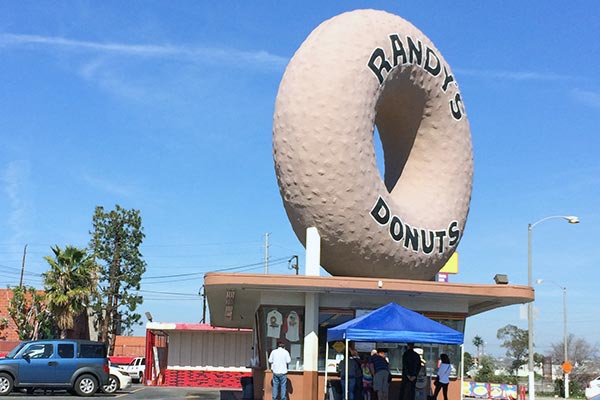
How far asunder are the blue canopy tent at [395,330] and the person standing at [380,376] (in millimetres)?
692

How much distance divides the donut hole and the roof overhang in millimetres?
3338

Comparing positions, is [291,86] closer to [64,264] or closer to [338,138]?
[338,138]

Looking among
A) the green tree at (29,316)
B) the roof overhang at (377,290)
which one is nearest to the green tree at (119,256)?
the green tree at (29,316)

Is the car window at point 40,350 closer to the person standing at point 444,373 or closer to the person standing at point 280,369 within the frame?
the person standing at point 280,369

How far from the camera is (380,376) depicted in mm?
15398

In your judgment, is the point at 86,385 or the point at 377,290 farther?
the point at 86,385

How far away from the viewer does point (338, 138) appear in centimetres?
1578

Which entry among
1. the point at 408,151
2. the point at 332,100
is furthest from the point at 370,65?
the point at 408,151

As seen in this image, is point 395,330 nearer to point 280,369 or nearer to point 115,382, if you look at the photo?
point 280,369

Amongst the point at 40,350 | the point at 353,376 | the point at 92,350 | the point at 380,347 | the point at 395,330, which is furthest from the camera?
the point at 92,350

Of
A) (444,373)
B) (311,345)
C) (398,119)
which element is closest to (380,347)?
(444,373)

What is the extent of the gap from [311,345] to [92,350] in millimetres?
9035

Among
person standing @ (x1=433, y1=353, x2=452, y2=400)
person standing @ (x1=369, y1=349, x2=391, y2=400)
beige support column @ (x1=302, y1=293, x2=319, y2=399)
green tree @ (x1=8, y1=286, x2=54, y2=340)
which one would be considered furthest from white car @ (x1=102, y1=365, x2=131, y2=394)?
green tree @ (x1=8, y1=286, x2=54, y2=340)

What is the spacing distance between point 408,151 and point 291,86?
165 inches
